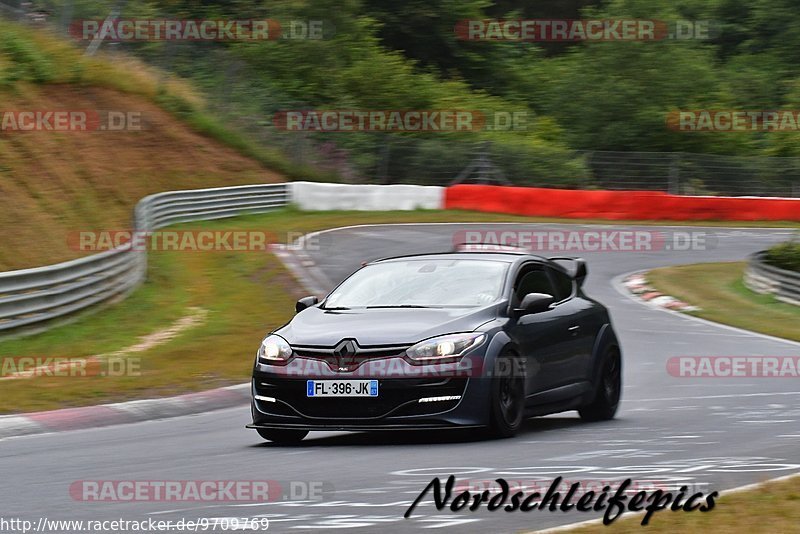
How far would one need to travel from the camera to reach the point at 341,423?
30.9 feet

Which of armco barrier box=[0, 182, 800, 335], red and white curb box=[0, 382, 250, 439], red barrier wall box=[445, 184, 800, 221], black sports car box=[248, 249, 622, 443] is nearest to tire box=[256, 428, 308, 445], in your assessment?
black sports car box=[248, 249, 622, 443]

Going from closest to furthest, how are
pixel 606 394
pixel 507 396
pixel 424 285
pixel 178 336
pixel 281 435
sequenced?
pixel 507 396 < pixel 281 435 < pixel 424 285 < pixel 606 394 < pixel 178 336

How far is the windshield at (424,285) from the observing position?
1037 cm

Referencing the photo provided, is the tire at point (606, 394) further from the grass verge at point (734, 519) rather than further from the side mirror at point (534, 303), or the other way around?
the grass verge at point (734, 519)

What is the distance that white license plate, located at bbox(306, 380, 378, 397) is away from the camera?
30.6 feet

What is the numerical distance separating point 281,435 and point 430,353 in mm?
1359

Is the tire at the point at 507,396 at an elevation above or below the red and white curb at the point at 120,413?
above

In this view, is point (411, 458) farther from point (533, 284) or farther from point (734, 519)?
point (734, 519)

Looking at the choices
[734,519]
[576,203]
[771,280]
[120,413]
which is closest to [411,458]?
[734,519]

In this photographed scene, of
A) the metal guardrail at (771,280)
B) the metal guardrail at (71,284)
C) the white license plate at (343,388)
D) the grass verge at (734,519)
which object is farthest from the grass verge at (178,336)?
the metal guardrail at (771,280)

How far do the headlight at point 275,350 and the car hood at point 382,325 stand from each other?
0.05 m

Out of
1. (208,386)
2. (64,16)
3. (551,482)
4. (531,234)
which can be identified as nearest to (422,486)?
(551,482)

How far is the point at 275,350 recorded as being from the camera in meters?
9.80

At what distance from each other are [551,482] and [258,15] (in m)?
50.4
